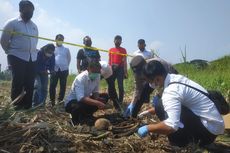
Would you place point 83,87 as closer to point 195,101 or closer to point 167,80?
point 167,80

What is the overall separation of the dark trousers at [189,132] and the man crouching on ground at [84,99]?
147 cm

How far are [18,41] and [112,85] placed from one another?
220cm

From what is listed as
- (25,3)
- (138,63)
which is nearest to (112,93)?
(138,63)

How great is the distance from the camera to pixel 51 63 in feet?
25.3

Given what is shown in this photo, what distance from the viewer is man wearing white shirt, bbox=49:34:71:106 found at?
7.98m

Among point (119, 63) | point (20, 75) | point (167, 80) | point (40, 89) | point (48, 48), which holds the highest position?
point (48, 48)

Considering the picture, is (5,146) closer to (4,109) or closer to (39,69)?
Result: (4,109)

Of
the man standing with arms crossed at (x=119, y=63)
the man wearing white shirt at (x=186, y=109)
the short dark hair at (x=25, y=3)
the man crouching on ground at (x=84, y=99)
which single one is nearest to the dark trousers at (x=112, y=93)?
the man standing with arms crossed at (x=119, y=63)

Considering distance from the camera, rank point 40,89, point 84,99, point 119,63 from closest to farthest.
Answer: point 84,99 → point 40,89 → point 119,63

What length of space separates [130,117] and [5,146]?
2.21 m

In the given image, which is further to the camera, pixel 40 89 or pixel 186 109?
pixel 40 89

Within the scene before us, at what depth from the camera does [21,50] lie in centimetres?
563

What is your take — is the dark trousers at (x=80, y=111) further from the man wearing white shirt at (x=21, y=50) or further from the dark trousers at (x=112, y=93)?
the dark trousers at (x=112, y=93)

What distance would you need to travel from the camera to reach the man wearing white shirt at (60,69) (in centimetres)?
798
